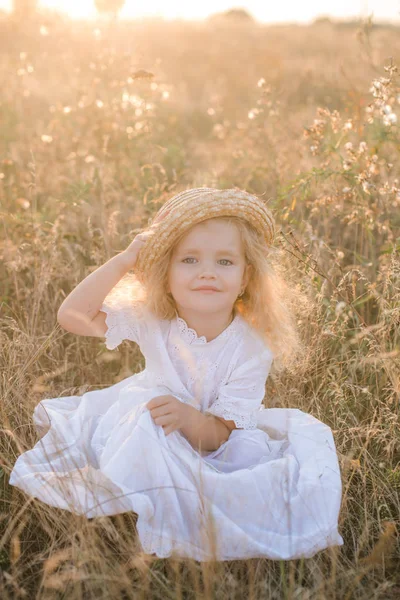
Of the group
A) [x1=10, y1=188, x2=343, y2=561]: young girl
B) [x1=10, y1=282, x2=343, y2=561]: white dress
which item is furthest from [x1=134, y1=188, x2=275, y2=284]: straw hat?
[x1=10, y1=282, x2=343, y2=561]: white dress

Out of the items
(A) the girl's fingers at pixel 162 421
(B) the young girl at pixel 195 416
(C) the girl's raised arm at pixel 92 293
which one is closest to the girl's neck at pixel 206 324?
(B) the young girl at pixel 195 416

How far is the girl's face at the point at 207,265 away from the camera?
2486 millimetres

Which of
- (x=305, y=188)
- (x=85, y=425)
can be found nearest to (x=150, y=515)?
(x=85, y=425)

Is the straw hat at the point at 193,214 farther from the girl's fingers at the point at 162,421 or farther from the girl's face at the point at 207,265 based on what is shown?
the girl's fingers at the point at 162,421

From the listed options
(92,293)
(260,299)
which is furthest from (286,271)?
(92,293)

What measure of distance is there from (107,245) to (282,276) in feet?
3.41

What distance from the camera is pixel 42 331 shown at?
343cm

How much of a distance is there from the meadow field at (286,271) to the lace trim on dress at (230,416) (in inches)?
16.3

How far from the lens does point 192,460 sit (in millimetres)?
2268

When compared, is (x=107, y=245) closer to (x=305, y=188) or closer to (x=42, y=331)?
(x=42, y=331)

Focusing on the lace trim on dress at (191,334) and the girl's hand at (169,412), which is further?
the lace trim on dress at (191,334)

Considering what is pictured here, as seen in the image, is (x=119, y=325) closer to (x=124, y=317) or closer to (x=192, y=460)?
(x=124, y=317)

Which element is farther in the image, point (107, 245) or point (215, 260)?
point (107, 245)

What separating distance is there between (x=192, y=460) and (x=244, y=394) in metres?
0.42
